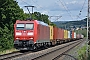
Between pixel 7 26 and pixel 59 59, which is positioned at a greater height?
pixel 7 26

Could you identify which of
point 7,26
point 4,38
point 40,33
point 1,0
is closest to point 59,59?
point 40,33

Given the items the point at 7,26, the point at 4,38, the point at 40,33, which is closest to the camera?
the point at 40,33

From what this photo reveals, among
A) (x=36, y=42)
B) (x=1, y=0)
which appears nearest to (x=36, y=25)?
(x=36, y=42)

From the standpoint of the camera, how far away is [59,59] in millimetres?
22984

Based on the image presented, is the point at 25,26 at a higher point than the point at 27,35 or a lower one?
higher

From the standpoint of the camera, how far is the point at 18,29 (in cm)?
3102

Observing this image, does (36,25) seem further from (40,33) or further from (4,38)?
(4,38)

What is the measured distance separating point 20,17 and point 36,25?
23892 millimetres

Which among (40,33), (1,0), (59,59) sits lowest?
(59,59)

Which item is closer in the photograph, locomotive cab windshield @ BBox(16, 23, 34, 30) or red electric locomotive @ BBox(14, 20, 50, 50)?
red electric locomotive @ BBox(14, 20, 50, 50)

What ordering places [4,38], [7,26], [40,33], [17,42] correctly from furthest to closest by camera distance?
[7,26], [4,38], [40,33], [17,42]

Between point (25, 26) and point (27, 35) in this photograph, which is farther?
point (25, 26)

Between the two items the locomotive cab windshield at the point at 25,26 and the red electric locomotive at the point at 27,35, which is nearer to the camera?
the red electric locomotive at the point at 27,35

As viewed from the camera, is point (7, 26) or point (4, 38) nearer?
point (4, 38)
